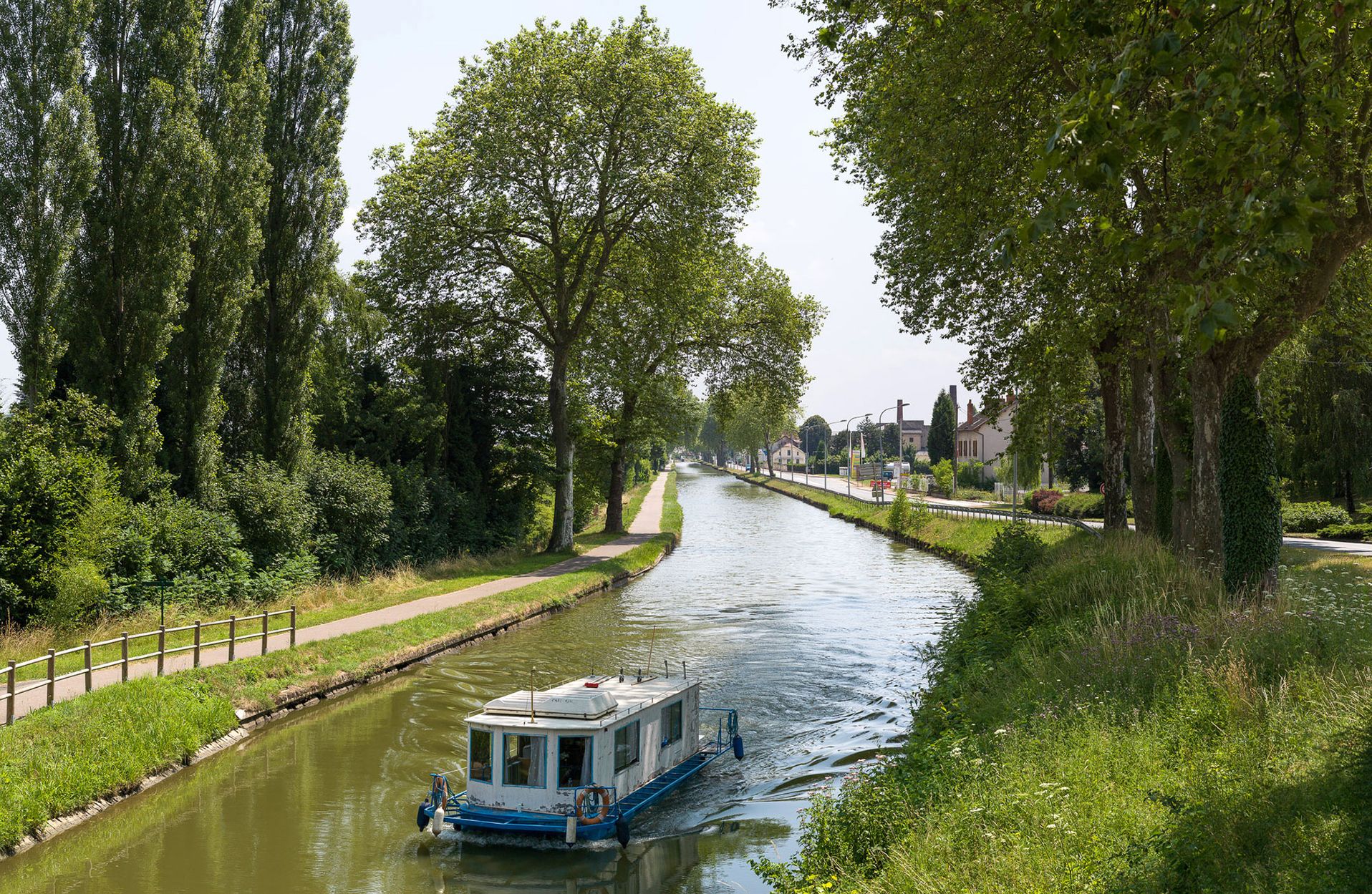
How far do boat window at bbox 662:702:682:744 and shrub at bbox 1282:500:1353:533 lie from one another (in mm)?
38261

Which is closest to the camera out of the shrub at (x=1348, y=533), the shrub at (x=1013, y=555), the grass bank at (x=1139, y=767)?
the grass bank at (x=1139, y=767)

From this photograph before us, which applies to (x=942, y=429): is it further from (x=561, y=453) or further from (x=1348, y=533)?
(x=561, y=453)

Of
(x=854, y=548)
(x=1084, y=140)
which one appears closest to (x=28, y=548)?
(x=1084, y=140)

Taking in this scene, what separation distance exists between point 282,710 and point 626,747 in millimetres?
8324

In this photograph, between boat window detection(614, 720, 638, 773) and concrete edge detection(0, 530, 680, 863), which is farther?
boat window detection(614, 720, 638, 773)

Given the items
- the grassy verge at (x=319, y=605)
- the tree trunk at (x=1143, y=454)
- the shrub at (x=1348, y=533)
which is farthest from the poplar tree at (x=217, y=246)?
the shrub at (x=1348, y=533)

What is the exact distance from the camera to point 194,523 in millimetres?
25078

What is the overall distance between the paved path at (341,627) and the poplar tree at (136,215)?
5716mm

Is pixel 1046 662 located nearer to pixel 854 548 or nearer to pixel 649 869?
pixel 649 869

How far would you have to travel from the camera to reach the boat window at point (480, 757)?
13953 mm

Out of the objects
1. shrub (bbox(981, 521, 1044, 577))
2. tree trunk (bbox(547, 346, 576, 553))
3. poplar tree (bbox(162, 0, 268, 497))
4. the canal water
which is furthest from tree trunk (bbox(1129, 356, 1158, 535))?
poplar tree (bbox(162, 0, 268, 497))

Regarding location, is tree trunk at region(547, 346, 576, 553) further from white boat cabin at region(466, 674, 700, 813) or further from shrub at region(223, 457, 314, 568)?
white boat cabin at region(466, 674, 700, 813)

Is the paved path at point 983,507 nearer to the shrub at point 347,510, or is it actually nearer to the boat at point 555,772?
the boat at point 555,772

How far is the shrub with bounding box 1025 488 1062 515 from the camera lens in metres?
62.6
